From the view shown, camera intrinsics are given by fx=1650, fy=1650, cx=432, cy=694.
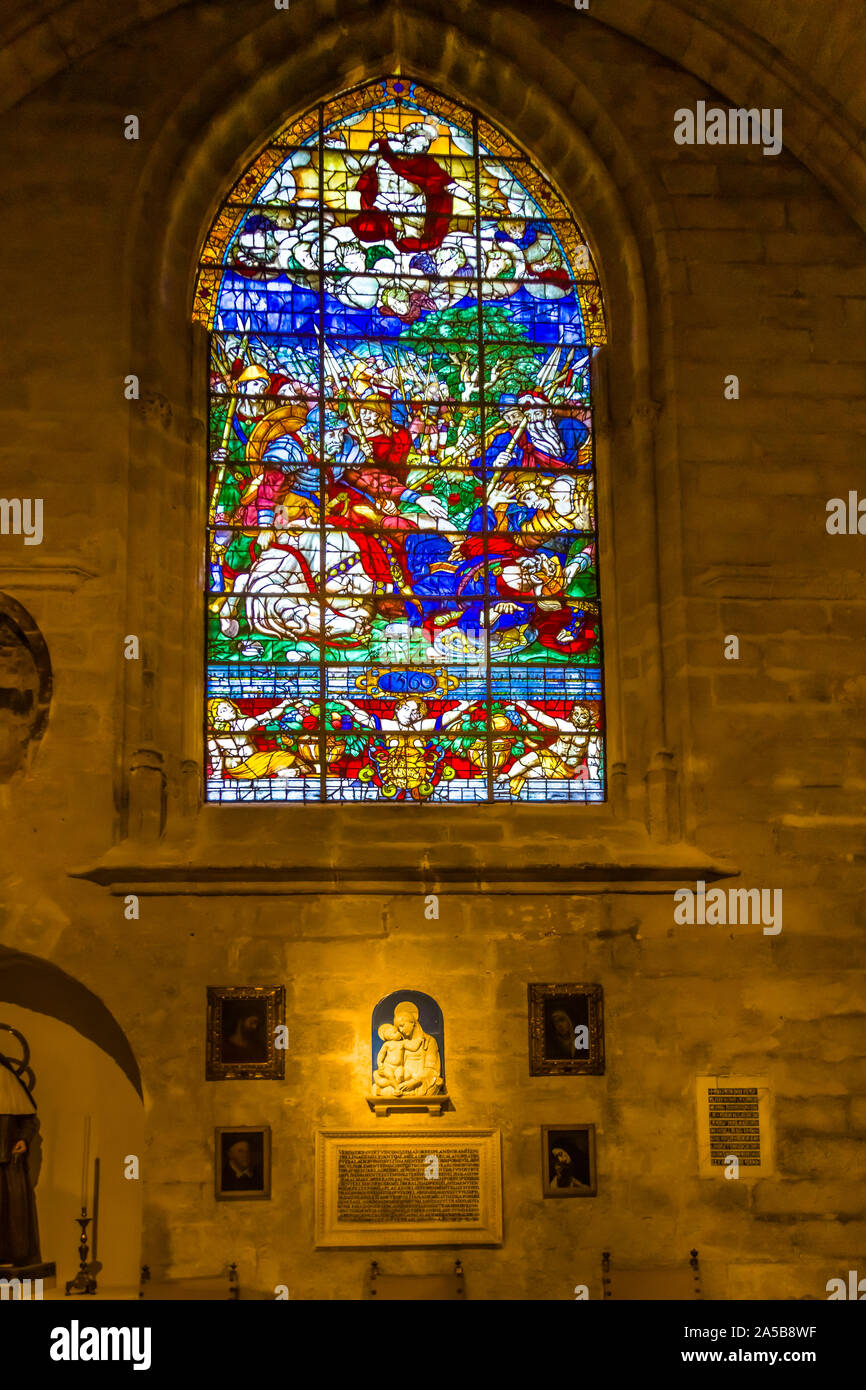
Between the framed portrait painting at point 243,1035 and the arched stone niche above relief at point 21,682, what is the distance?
1664 millimetres

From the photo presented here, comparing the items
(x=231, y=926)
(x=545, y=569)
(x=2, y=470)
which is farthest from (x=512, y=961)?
(x=2, y=470)

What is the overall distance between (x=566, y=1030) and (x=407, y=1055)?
0.84 metres

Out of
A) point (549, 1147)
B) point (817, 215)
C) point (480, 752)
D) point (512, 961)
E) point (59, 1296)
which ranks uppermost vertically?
point (817, 215)

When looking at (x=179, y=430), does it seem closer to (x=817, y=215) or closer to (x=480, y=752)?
(x=480, y=752)

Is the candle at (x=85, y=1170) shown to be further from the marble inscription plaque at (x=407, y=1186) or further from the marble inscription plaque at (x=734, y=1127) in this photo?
the marble inscription plaque at (x=734, y=1127)

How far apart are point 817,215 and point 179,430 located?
408 centimetres

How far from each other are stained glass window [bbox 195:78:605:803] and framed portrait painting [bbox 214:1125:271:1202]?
186 cm

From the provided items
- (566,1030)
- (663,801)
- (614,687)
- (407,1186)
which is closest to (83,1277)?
(407,1186)

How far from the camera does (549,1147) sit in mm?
8438

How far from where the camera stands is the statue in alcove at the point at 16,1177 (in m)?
8.23

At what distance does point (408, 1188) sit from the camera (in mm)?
8359

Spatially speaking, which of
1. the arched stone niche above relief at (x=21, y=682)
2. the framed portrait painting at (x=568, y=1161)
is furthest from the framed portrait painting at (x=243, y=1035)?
the arched stone niche above relief at (x=21, y=682)

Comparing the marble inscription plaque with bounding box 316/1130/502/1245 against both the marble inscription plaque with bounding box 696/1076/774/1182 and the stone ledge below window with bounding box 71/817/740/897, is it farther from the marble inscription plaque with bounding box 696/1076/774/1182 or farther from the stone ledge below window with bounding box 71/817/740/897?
the stone ledge below window with bounding box 71/817/740/897

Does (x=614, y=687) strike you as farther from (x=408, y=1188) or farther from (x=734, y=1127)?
(x=408, y=1188)
